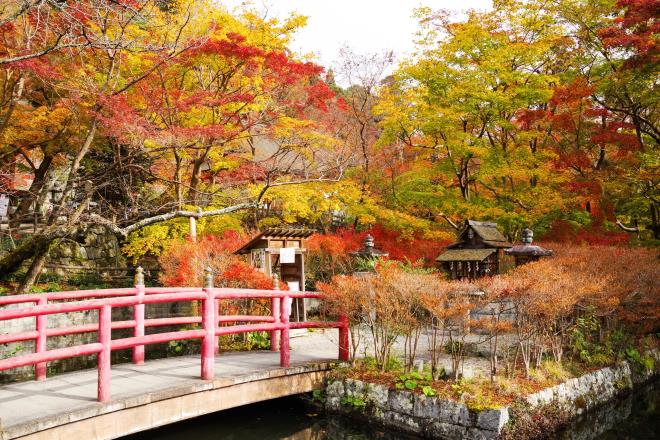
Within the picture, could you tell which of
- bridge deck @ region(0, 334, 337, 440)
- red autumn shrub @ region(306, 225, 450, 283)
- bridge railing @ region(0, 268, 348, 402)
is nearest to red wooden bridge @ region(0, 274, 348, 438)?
bridge railing @ region(0, 268, 348, 402)

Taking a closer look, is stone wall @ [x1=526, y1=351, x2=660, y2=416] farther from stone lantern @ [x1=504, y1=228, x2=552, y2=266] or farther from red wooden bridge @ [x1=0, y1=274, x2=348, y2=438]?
red wooden bridge @ [x1=0, y1=274, x2=348, y2=438]

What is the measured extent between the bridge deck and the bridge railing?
20 centimetres

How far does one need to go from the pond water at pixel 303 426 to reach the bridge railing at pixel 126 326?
3.28ft

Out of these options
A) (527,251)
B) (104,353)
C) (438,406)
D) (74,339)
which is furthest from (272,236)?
(104,353)

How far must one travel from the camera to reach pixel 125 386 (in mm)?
6320

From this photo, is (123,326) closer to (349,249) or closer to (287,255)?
(287,255)

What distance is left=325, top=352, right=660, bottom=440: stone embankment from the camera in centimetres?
657

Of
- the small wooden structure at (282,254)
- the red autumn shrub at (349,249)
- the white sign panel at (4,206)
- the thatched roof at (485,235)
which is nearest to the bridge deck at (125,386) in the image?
the small wooden structure at (282,254)

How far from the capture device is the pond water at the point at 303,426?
7.38 m

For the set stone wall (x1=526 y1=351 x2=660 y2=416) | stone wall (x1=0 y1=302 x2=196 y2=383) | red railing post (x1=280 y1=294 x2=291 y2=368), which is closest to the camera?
stone wall (x1=526 y1=351 x2=660 y2=416)

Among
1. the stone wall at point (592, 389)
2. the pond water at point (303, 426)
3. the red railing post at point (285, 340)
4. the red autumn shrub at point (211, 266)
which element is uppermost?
the red autumn shrub at point (211, 266)

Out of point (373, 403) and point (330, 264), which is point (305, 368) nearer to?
point (373, 403)

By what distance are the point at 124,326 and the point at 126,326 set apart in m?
0.03

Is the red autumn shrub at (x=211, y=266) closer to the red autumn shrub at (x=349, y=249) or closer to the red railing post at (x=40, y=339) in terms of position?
the red autumn shrub at (x=349, y=249)
